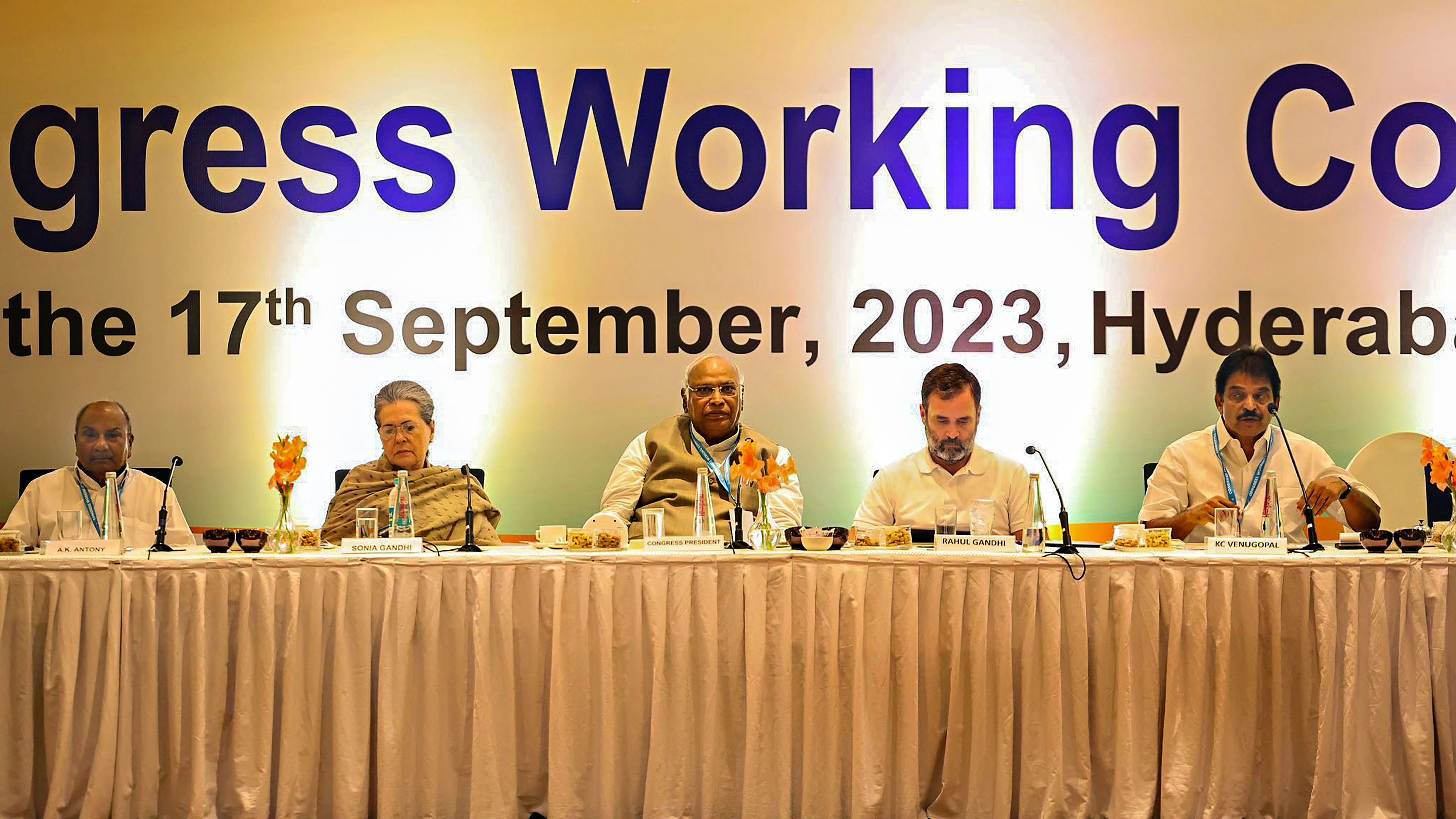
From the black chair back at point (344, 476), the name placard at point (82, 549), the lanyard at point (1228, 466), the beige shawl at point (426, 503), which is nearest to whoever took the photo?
the name placard at point (82, 549)

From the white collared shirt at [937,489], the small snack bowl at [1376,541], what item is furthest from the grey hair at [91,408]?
the small snack bowl at [1376,541]

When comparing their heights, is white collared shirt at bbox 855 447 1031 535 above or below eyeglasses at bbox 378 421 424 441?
below

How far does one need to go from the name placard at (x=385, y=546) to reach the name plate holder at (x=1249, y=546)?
7.22 feet

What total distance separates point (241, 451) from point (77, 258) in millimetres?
1098

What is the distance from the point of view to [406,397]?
4.57 metres

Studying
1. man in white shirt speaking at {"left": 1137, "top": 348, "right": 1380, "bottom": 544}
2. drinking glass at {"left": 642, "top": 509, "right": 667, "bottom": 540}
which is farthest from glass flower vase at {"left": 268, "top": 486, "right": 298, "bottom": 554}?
man in white shirt speaking at {"left": 1137, "top": 348, "right": 1380, "bottom": 544}

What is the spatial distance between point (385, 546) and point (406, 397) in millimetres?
1122

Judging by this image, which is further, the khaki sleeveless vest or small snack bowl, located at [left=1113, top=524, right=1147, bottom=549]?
the khaki sleeveless vest

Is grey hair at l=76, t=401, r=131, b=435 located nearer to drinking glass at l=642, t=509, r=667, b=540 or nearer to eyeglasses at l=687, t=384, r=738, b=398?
eyeglasses at l=687, t=384, r=738, b=398

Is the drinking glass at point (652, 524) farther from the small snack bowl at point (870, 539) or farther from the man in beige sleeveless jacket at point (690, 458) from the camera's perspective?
the man in beige sleeveless jacket at point (690, 458)

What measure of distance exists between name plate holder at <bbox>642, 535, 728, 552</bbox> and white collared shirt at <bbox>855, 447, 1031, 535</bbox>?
3.22 feet

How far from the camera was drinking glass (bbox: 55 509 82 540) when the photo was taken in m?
3.54

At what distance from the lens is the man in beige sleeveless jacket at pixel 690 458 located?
4602 mm

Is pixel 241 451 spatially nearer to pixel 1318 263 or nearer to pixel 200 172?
pixel 200 172
